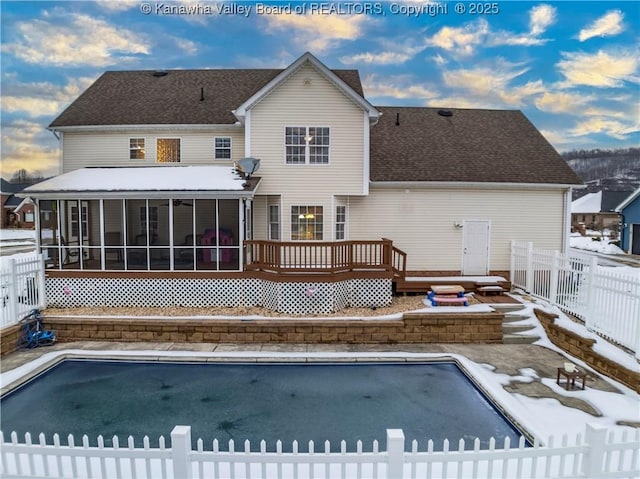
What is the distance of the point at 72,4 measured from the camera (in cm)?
1800

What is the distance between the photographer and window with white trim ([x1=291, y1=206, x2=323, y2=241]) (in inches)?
522

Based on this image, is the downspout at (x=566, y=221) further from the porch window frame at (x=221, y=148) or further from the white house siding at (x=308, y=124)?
the porch window frame at (x=221, y=148)

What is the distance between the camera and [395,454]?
344 cm

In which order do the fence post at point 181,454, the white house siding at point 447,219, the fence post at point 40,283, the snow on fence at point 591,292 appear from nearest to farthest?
the fence post at point 181,454 < the snow on fence at point 591,292 < the fence post at point 40,283 < the white house siding at point 447,219

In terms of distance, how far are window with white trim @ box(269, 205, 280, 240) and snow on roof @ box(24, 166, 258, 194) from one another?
1.67 m

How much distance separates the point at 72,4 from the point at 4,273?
15321 millimetres

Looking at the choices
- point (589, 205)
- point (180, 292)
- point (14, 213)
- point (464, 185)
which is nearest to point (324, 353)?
point (180, 292)

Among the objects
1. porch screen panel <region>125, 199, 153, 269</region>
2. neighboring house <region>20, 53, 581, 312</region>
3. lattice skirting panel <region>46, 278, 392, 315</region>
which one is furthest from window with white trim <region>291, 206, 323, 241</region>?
porch screen panel <region>125, 199, 153, 269</region>

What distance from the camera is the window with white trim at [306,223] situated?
43.5 feet

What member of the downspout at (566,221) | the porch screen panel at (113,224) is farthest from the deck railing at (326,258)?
the downspout at (566,221)

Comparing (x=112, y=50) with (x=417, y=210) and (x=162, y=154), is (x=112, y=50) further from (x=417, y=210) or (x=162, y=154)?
(x=417, y=210)

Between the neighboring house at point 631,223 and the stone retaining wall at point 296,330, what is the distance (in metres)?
25.3

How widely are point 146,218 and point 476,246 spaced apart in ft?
41.1

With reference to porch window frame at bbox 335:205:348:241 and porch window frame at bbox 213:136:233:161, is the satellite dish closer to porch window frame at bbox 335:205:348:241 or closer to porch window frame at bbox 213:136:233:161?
porch window frame at bbox 213:136:233:161
